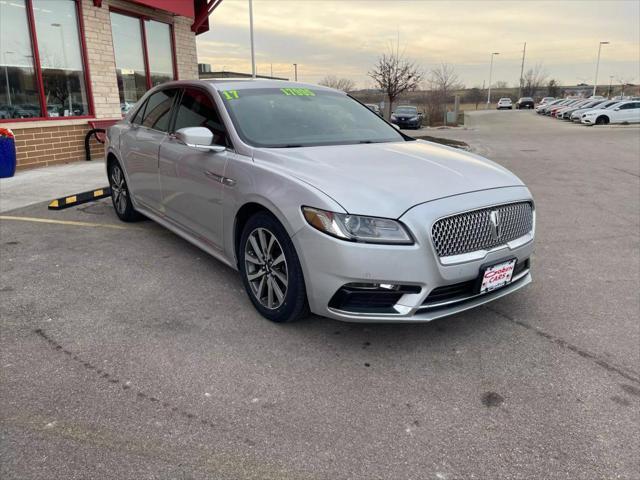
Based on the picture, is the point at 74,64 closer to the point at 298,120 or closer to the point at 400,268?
the point at 298,120

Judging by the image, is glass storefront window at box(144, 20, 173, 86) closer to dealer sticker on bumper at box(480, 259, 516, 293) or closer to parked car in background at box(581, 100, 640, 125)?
dealer sticker on bumper at box(480, 259, 516, 293)

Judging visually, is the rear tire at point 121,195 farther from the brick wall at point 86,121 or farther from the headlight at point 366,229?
the brick wall at point 86,121

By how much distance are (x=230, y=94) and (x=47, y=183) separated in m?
6.11

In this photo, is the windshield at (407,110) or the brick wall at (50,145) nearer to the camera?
the brick wall at (50,145)

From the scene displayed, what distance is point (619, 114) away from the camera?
107 feet

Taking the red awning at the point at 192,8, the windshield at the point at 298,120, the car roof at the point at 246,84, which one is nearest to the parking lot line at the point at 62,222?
the car roof at the point at 246,84

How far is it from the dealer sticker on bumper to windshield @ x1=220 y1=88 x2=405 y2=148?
5.13ft

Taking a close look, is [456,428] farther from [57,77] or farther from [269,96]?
[57,77]

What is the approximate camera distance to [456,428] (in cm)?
247

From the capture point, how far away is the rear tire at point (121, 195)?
5840 millimetres

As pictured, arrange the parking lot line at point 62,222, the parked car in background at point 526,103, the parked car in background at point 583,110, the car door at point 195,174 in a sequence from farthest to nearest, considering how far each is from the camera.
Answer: the parked car in background at point 526,103 < the parked car in background at point 583,110 < the parking lot line at point 62,222 < the car door at point 195,174

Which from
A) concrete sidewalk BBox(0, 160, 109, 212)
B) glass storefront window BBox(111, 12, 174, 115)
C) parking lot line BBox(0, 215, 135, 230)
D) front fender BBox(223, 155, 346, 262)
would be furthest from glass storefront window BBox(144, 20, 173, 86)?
front fender BBox(223, 155, 346, 262)

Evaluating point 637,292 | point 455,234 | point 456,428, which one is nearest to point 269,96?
point 455,234

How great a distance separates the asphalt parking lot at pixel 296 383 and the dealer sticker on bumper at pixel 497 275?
1.30 feet
